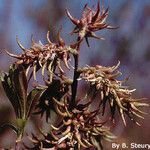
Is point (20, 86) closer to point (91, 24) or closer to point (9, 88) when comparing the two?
point (9, 88)

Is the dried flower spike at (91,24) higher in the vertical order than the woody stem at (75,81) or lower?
higher

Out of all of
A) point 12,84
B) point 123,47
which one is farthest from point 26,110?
point 123,47

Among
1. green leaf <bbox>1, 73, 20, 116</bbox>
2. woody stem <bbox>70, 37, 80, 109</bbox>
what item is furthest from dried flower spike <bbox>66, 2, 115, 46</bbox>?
green leaf <bbox>1, 73, 20, 116</bbox>

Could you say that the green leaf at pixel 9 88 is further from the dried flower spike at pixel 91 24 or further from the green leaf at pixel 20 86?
the dried flower spike at pixel 91 24

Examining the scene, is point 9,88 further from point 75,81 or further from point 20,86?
point 75,81

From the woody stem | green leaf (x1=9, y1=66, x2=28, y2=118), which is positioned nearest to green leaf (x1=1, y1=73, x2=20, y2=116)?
green leaf (x1=9, y1=66, x2=28, y2=118)

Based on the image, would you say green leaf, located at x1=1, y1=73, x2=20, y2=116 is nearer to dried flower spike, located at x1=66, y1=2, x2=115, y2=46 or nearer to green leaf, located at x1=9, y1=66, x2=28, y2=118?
green leaf, located at x1=9, y1=66, x2=28, y2=118

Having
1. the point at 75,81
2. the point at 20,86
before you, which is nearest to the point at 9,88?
the point at 20,86

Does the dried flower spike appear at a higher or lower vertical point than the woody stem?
higher

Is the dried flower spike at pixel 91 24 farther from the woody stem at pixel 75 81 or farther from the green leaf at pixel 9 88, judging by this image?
the green leaf at pixel 9 88

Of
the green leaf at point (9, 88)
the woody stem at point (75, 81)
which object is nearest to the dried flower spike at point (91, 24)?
the woody stem at point (75, 81)

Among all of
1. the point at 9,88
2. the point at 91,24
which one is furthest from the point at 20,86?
the point at 91,24

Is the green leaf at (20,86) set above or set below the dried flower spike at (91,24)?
below
